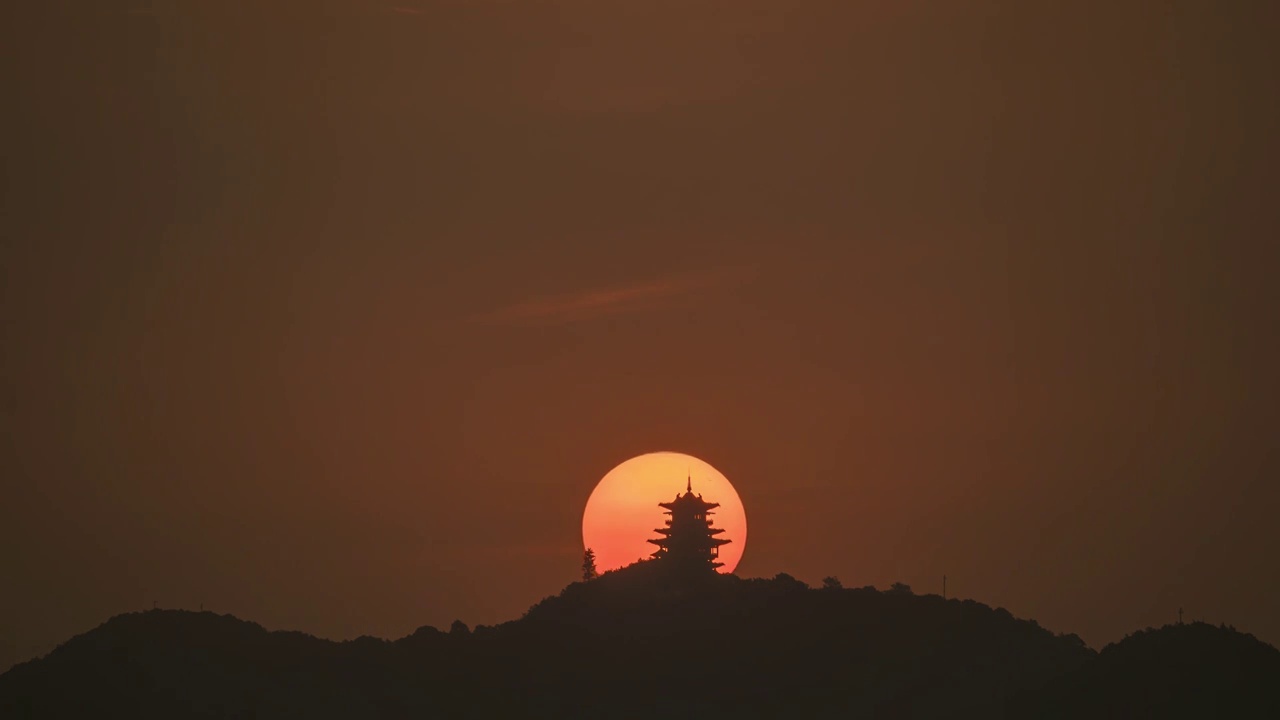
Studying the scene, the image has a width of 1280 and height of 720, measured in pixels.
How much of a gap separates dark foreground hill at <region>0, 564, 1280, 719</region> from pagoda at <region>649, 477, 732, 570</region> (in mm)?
2567

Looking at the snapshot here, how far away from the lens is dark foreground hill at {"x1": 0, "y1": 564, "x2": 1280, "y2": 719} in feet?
492

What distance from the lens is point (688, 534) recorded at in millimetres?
154125

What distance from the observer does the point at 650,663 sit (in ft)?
516

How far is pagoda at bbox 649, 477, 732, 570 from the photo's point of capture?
154125mm

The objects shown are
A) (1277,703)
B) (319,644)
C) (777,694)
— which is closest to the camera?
(1277,703)

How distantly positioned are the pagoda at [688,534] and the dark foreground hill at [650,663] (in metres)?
2.57

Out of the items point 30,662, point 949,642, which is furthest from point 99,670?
point 949,642

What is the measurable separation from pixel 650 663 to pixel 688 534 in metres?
10.0

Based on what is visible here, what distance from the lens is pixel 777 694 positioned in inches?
6107

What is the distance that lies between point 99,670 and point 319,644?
1574 cm

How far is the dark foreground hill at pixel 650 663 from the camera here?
15000 cm

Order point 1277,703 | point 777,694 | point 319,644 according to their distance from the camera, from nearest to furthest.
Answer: point 1277,703 → point 777,694 → point 319,644

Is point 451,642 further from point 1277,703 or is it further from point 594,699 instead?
point 1277,703

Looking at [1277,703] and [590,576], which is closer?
[1277,703]
